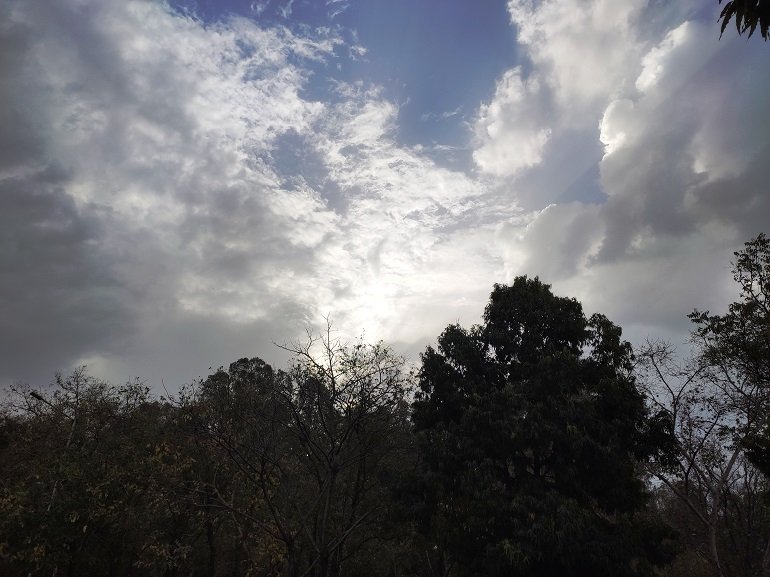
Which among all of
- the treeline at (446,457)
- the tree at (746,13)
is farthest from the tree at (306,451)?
the tree at (746,13)

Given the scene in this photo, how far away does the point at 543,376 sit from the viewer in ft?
55.4

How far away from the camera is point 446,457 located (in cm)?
1727

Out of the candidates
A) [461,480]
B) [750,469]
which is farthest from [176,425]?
[750,469]

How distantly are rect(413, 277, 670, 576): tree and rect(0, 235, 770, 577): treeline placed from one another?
2.5 inches

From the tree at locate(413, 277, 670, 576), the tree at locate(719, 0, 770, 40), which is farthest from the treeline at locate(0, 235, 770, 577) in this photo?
the tree at locate(719, 0, 770, 40)

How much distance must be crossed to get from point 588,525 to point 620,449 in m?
2.99

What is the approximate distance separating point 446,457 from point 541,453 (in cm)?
348

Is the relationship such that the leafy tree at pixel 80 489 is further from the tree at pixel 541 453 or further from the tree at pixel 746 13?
the tree at pixel 746 13

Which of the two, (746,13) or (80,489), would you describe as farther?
(80,489)

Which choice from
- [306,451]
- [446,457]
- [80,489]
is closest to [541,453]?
[446,457]

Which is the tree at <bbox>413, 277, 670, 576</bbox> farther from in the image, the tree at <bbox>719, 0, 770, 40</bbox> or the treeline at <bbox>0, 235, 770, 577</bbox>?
the tree at <bbox>719, 0, 770, 40</bbox>

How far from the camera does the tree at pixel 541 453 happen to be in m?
14.6

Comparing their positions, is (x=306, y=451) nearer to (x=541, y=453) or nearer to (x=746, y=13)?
(x=541, y=453)

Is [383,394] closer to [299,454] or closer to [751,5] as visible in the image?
[299,454]
